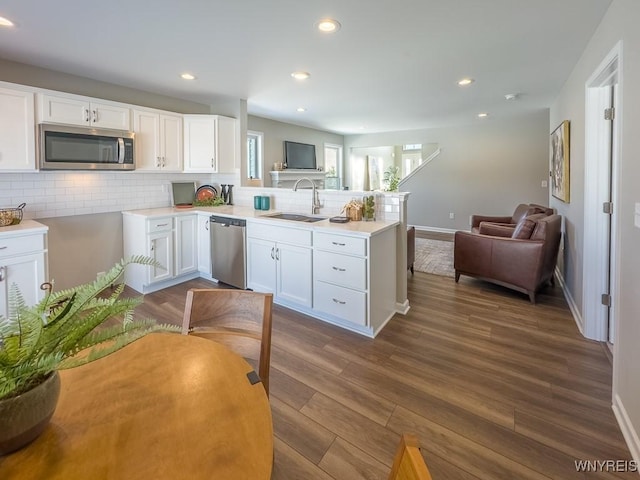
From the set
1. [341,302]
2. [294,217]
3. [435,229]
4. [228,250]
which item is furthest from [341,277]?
[435,229]

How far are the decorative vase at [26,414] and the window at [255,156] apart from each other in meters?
6.25

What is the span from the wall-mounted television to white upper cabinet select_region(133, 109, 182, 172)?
315 centimetres

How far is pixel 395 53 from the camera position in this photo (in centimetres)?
310

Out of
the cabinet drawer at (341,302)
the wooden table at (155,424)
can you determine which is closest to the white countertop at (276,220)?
the cabinet drawer at (341,302)

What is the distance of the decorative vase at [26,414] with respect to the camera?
0.66 meters

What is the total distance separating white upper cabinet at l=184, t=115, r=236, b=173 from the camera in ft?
14.4

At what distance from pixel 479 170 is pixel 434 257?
9.38 ft

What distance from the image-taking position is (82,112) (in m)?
3.35

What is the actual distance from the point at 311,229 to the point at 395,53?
181 cm

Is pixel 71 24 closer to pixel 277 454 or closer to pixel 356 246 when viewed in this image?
pixel 356 246

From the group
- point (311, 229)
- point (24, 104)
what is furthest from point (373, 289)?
point (24, 104)

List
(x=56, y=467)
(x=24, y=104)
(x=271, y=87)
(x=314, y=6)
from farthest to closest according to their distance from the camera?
(x=271, y=87)
(x=24, y=104)
(x=314, y=6)
(x=56, y=467)

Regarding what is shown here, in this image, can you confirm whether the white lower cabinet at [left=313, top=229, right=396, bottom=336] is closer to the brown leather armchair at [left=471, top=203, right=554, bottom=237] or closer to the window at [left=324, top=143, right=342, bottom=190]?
the brown leather armchair at [left=471, top=203, right=554, bottom=237]

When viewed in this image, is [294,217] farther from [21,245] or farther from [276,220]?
[21,245]
